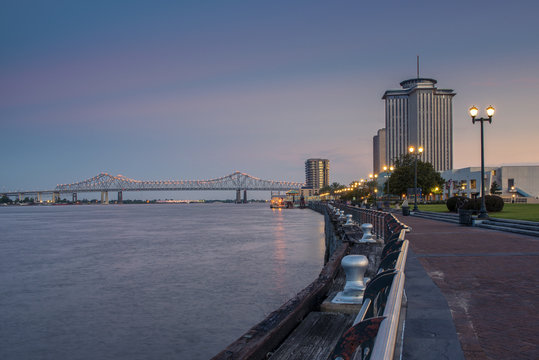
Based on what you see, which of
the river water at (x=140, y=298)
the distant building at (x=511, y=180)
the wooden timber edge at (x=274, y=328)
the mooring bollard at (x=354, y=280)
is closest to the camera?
the wooden timber edge at (x=274, y=328)

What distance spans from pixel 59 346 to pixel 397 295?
9705 millimetres

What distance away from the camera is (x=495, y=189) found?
89375 millimetres

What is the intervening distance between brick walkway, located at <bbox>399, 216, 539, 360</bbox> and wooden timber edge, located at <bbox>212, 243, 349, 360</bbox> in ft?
6.20

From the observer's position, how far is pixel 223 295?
14484 mm

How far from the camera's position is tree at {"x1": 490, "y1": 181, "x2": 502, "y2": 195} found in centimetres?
8794

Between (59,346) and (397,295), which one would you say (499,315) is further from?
(59,346)

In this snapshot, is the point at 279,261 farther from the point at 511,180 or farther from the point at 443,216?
the point at 511,180

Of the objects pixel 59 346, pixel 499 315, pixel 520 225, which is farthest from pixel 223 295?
pixel 520 225

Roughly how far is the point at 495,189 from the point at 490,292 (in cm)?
9266

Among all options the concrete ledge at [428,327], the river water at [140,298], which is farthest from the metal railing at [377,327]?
the river water at [140,298]

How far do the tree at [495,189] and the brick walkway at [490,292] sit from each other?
→ 271 feet

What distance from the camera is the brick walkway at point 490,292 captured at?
4.52 meters

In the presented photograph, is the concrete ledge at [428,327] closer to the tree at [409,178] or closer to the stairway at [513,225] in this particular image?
the stairway at [513,225]

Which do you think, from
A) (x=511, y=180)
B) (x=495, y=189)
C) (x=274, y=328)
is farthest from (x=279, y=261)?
(x=511, y=180)
